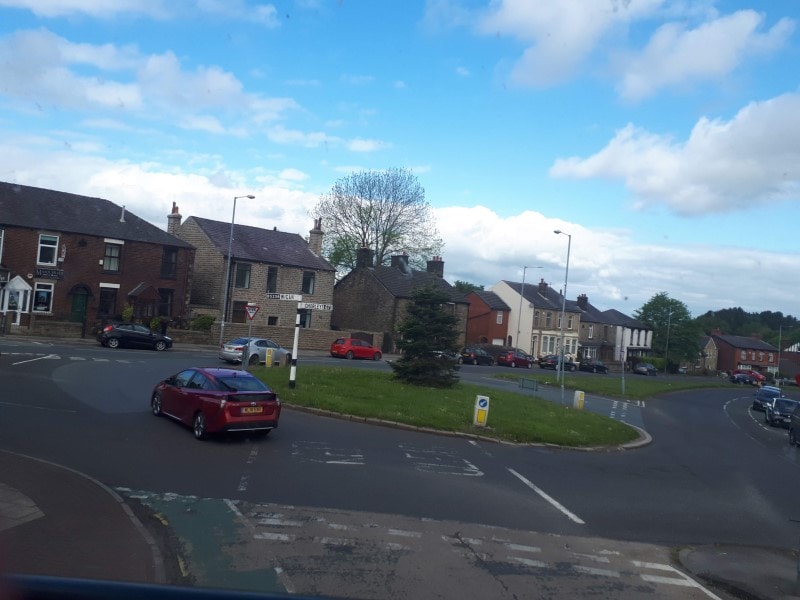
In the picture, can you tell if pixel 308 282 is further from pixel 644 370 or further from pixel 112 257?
pixel 644 370

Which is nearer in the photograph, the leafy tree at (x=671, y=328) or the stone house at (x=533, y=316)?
the stone house at (x=533, y=316)

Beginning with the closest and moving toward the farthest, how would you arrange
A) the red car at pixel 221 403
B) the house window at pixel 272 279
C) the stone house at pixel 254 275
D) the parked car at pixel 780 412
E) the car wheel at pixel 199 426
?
the red car at pixel 221 403, the car wheel at pixel 199 426, the parked car at pixel 780 412, the stone house at pixel 254 275, the house window at pixel 272 279

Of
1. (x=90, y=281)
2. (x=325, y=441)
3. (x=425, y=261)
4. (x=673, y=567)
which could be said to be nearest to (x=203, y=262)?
(x=90, y=281)

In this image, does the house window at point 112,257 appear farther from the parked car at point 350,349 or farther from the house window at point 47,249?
the parked car at point 350,349

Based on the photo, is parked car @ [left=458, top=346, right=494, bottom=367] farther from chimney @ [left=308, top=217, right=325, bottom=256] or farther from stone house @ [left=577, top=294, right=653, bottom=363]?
stone house @ [left=577, top=294, right=653, bottom=363]

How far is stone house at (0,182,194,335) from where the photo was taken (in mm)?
42281

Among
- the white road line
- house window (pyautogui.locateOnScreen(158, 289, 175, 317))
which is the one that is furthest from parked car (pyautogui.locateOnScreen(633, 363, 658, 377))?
the white road line

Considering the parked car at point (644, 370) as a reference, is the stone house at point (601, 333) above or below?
above

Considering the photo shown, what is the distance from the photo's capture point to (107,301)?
4591 centimetres

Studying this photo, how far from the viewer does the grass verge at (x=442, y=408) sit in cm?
1997

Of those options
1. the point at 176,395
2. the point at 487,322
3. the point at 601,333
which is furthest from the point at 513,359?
the point at 176,395

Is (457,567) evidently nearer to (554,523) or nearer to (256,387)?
(554,523)

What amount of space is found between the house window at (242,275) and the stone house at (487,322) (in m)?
29.7

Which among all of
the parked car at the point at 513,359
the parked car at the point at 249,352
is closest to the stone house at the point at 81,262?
the parked car at the point at 249,352
